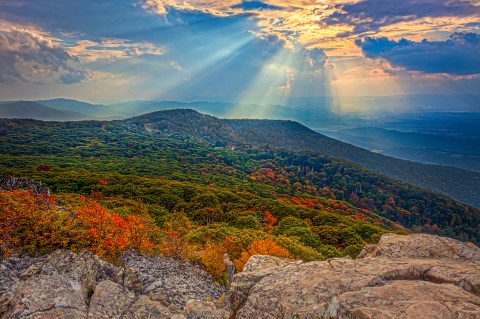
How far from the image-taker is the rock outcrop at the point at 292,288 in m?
9.57

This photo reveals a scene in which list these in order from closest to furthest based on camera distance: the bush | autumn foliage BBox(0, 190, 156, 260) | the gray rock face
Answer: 1. the gray rock face
2. autumn foliage BBox(0, 190, 156, 260)
3. the bush

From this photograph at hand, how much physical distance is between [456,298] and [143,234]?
3067cm

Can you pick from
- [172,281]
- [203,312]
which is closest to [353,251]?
[172,281]

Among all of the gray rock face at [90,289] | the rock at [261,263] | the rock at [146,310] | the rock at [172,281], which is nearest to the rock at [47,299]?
the gray rock face at [90,289]

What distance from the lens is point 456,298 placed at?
9312 millimetres

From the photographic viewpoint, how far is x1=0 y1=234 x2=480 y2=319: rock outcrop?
9.57m

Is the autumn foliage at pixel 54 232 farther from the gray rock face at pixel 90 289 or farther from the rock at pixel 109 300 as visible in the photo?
the rock at pixel 109 300

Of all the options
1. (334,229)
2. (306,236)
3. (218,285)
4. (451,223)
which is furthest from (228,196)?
(451,223)

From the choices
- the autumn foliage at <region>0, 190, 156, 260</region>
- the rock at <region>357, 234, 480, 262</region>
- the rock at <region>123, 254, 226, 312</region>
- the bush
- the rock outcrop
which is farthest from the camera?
the bush

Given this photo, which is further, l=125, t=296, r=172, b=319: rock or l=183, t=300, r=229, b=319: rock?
l=125, t=296, r=172, b=319: rock

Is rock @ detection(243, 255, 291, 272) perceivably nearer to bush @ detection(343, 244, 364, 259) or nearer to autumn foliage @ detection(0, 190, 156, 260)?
autumn foliage @ detection(0, 190, 156, 260)

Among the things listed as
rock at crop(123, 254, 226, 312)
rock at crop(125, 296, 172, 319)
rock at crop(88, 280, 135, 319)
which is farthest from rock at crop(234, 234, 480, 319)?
rock at crop(123, 254, 226, 312)

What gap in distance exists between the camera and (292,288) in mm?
11633

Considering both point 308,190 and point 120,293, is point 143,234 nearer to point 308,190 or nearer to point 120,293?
point 120,293
